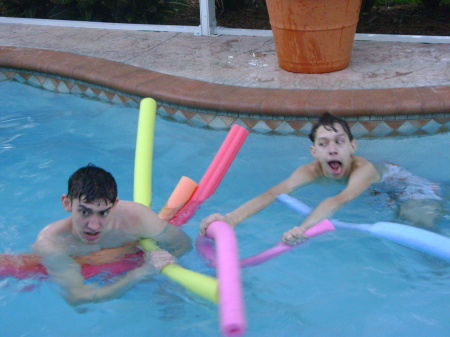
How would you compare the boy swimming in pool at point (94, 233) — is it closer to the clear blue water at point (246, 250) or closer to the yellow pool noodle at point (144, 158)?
the clear blue water at point (246, 250)

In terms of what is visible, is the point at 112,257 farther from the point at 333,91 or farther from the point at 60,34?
the point at 60,34

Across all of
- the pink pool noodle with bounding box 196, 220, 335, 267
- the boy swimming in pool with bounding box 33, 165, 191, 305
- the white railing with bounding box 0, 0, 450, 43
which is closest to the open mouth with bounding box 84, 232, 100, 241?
the boy swimming in pool with bounding box 33, 165, 191, 305

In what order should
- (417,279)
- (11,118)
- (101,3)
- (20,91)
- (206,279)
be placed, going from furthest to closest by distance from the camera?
(101,3) → (20,91) → (11,118) → (417,279) → (206,279)

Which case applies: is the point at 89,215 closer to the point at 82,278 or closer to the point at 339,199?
the point at 82,278

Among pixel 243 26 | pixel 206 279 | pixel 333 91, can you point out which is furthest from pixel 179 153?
pixel 243 26

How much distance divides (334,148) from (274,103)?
4.21ft

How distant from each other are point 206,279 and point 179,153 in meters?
2.59

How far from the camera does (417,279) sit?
3205 millimetres

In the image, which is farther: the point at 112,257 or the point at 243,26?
the point at 243,26

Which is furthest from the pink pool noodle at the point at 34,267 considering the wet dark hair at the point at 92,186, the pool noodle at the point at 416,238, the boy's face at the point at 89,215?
the pool noodle at the point at 416,238

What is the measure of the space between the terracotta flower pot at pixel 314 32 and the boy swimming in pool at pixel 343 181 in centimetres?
162

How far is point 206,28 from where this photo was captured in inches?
255

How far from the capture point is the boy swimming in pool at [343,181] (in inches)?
129

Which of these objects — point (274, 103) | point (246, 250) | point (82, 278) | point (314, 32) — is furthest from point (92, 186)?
point (314, 32)
